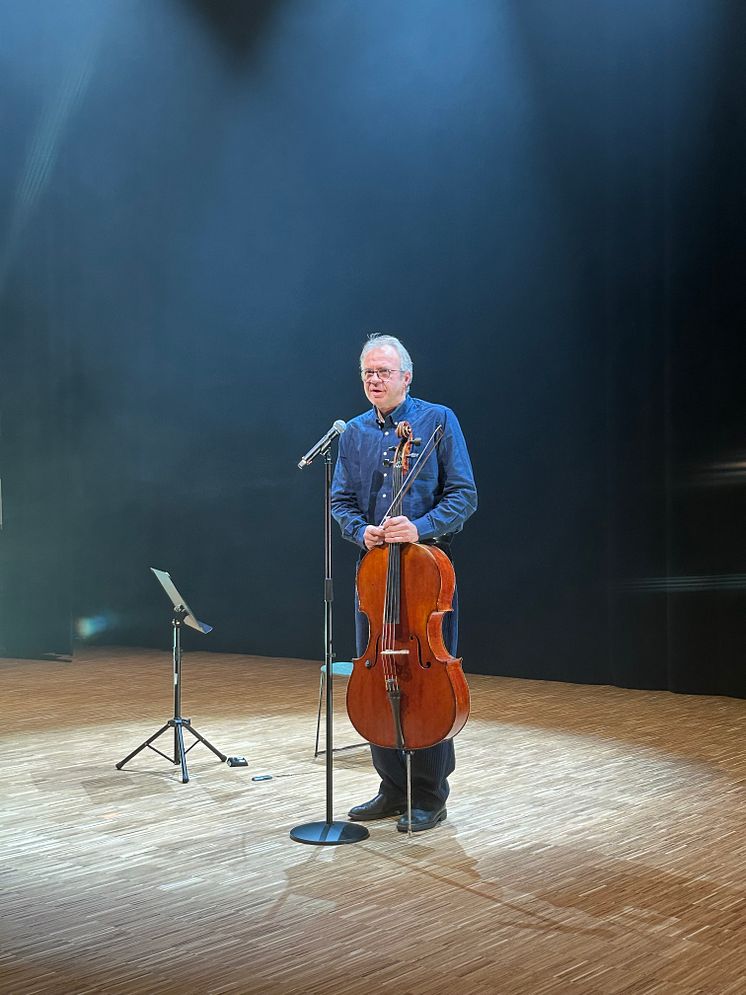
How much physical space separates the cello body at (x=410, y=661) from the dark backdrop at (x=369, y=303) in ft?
11.9

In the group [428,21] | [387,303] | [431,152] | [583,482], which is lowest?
[583,482]

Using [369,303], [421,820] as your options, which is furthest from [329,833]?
[369,303]

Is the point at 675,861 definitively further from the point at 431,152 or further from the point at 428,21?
the point at 428,21

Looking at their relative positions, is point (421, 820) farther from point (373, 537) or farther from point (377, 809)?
point (373, 537)

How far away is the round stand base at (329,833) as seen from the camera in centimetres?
344

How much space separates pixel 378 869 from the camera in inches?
125

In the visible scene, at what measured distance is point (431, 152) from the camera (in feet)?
25.2

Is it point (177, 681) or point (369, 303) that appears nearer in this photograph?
point (177, 681)

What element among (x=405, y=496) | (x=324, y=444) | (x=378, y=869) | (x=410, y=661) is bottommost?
(x=378, y=869)

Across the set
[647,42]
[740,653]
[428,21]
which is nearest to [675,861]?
[740,653]

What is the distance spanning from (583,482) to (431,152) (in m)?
2.55

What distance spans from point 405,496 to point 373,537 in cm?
27

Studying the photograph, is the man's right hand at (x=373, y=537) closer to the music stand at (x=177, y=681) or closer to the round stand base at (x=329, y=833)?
the round stand base at (x=329, y=833)

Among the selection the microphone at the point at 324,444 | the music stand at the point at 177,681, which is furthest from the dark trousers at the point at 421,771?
the music stand at the point at 177,681
